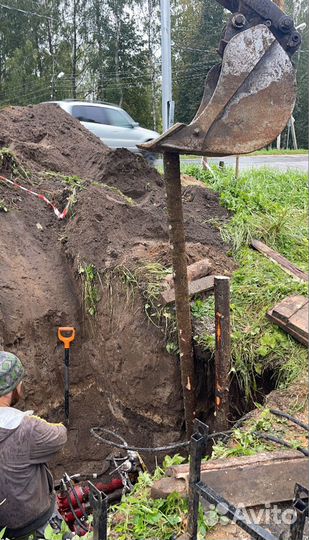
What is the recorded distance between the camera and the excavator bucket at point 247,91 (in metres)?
2.82

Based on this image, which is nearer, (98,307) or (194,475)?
(194,475)

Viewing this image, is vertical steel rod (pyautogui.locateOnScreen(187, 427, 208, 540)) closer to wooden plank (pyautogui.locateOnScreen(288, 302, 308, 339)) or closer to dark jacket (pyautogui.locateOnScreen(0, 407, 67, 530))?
dark jacket (pyautogui.locateOnScreen(0, 407, 67, 530))

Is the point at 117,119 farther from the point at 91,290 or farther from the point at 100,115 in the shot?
the point at 91,290

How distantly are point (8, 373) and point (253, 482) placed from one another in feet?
4.55

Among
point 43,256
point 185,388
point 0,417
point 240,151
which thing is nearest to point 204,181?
point 43,256

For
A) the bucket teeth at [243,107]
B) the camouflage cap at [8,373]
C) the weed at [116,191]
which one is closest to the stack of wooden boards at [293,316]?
the bucket teeth at [243,107]

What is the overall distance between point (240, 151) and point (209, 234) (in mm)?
2824

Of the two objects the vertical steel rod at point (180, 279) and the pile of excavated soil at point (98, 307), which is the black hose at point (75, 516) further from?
the vertical steel rod at point (180, 279)

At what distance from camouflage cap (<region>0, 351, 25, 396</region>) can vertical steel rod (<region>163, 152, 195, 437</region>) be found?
138cm

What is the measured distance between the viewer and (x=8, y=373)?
104 inches

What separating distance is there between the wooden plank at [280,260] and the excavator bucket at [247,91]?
224 centimetres

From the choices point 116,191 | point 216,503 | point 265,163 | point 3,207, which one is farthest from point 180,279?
point 265,163

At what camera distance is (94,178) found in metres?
6.77

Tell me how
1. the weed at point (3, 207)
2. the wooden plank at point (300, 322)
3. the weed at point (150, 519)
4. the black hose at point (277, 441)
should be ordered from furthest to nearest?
the weed at point (3, 207), the wooden plank at point (300, 322), the black hose at point (277, 441), the weed at point (150, 519)
